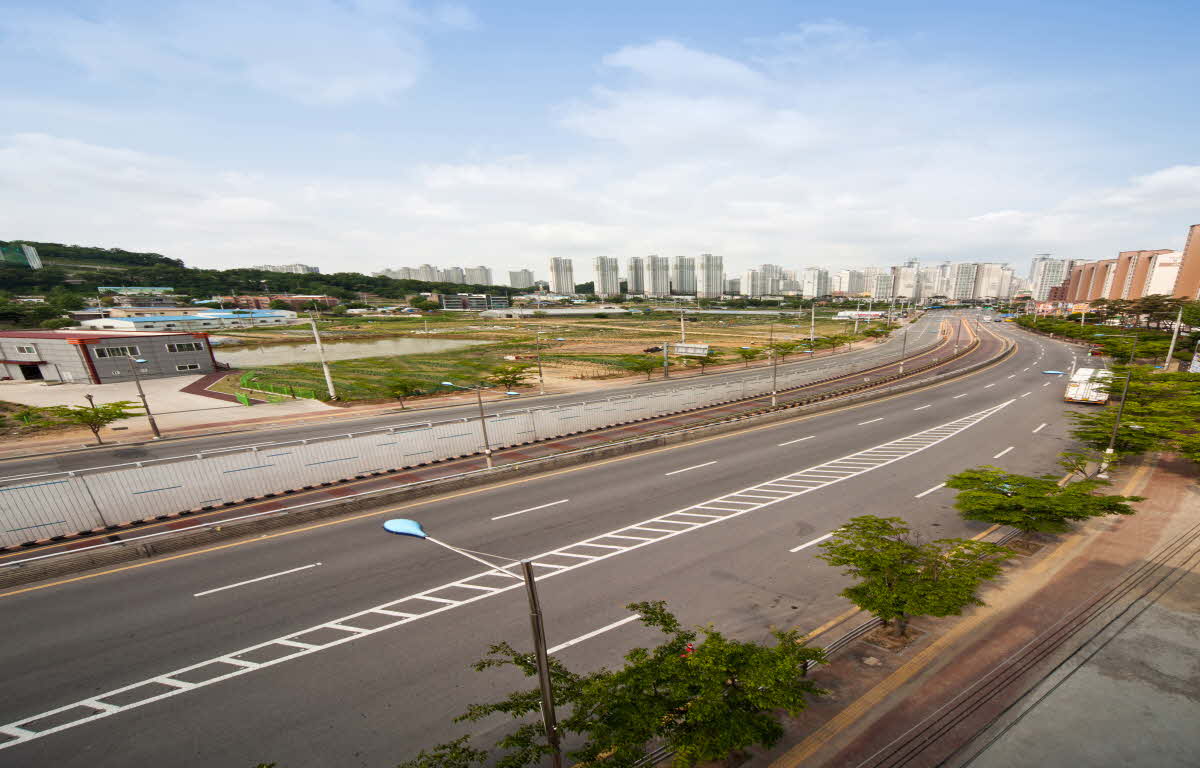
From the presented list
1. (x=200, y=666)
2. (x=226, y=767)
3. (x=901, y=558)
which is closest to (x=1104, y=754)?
(x=901, y=558)

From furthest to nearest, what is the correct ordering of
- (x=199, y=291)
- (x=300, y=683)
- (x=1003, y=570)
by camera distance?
(x=199, y=291) < (x=1003, y=570) < (x=300, y=683)

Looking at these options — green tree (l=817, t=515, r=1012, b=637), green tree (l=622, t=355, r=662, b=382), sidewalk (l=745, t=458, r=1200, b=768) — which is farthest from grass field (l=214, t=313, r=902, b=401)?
sidewalk (l=745, t=458, r=1200, b=768)

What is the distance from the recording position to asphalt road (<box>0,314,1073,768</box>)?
8.56m

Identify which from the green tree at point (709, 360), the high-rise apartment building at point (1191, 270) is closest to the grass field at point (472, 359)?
the green tree at point (709, 360)

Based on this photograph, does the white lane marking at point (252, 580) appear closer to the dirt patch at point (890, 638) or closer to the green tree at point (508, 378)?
the dirt patch at point (890, 638)

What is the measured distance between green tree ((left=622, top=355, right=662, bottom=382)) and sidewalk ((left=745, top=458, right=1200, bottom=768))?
1678 inches

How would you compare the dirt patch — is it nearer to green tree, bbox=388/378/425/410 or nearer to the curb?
the curb

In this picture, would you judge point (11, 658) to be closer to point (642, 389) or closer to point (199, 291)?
point (642, 389)

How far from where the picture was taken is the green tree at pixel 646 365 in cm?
5531

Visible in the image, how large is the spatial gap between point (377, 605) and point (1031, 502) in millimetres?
19802

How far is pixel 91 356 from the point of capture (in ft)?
154

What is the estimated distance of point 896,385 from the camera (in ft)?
148

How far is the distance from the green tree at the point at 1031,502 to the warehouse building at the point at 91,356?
73.2 m

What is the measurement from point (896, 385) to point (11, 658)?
57.2 metres
